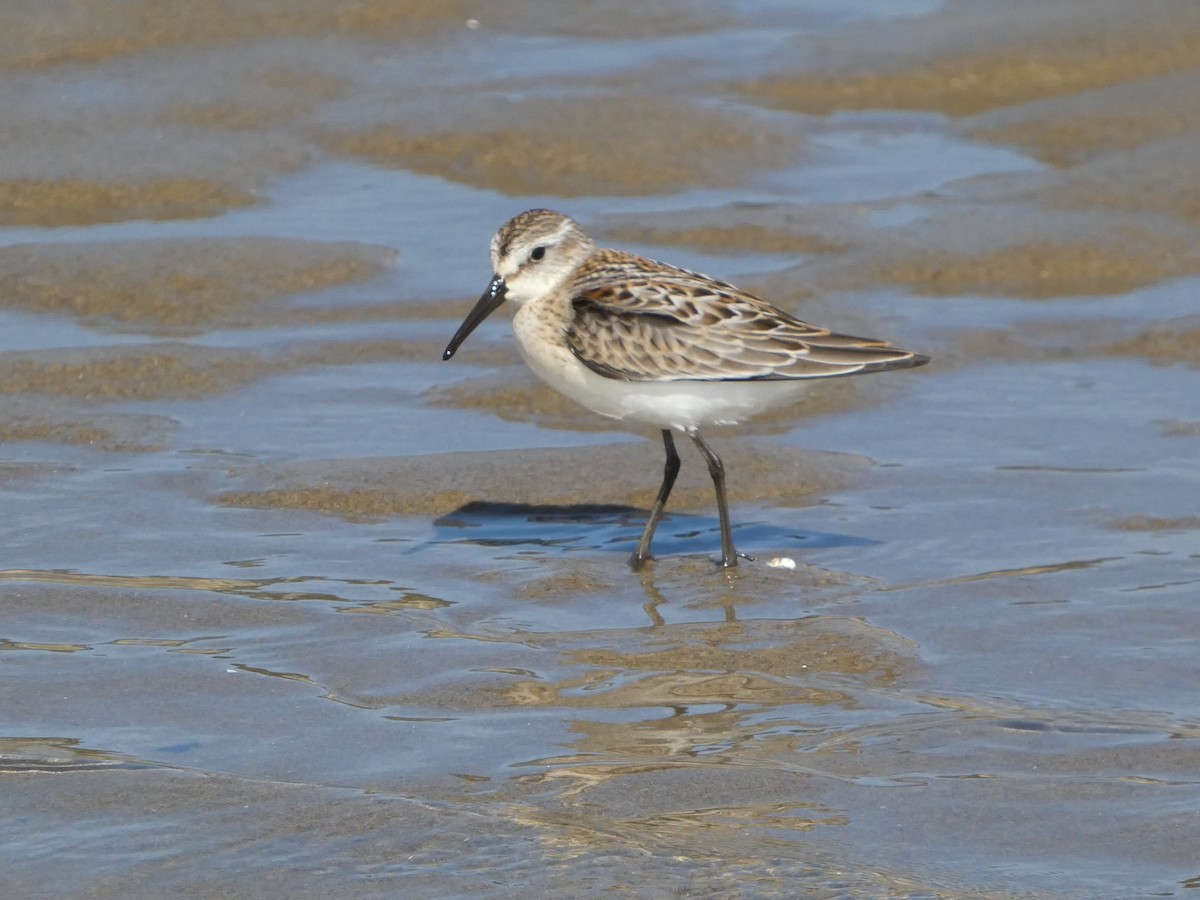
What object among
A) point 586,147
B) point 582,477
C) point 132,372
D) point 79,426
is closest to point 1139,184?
point 586,147

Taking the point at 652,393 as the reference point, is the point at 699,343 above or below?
above

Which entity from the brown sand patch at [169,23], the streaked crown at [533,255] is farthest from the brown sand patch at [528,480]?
the brown sand patch at [169,23]

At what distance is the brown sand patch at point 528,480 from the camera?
8.79 meters

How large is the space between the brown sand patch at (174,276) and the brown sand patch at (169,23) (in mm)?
3380

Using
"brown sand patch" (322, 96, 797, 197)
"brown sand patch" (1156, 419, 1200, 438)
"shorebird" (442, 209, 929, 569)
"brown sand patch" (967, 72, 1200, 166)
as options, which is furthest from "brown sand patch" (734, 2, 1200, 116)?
"shorebird" (442, 209, 929, 569)

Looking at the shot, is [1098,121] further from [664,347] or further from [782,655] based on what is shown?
[782,655]

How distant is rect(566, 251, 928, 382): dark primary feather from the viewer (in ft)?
26.6

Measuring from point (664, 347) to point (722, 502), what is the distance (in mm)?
679

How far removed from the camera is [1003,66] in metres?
15.3

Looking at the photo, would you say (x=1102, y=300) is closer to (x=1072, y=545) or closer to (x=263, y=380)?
(x=1072, y=545)

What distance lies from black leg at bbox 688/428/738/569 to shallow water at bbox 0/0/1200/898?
0.36 ft

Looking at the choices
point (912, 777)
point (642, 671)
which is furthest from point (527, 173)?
point (912, 777)

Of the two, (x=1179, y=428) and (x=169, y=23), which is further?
(x=169, y=23)

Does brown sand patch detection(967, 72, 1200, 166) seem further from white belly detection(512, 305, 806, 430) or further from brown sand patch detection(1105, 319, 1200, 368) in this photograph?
white belly detection(512, 305, 806, 430)
